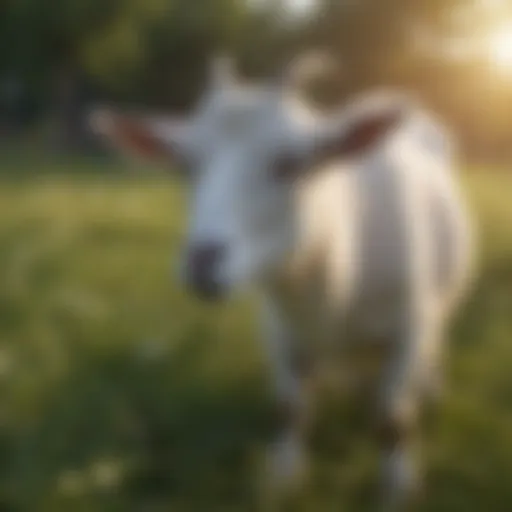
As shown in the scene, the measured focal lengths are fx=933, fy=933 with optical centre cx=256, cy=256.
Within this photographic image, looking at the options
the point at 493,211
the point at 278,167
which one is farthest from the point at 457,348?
the point at 278,167

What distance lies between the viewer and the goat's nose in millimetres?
638

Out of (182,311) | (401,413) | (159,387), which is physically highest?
(182,311)

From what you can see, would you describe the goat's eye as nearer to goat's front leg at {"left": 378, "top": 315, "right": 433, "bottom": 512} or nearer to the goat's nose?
the goat's nose

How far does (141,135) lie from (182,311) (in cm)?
47

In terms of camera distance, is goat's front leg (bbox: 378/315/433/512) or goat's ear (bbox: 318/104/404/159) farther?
goat's front leg (bbox: 378/315/433/512)

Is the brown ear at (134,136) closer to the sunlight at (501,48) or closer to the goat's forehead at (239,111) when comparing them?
the goat's forehead at (239,111)

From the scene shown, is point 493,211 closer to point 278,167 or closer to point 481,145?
point 481,145

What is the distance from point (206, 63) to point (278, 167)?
36cm

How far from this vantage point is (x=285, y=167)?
2.22 feet

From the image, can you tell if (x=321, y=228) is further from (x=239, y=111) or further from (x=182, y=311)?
(x=182, y=311)

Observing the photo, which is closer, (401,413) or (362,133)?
(362,133)

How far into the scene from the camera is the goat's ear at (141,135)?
0.73 meters

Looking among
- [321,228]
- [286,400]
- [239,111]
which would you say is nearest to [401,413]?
[286,400]

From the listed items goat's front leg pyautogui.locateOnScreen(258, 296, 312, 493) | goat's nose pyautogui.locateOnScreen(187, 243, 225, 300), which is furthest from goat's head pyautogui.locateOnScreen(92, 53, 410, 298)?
goat's front leg pyautogui.locateOnScreen(258, 296, 312, 493)
